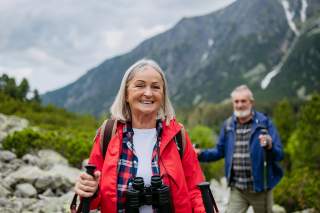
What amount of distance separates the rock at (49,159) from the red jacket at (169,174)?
9.19 m

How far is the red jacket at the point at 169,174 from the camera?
9.98ft

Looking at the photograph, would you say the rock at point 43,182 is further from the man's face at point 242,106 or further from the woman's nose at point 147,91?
the woman's nose at point 147,91

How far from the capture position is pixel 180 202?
10.2 feet

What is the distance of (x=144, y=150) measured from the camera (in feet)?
10.6

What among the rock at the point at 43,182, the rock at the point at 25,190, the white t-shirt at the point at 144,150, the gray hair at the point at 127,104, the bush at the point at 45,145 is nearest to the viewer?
the white t-shirt at the point at 144,150

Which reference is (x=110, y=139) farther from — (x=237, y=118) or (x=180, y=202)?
(x=237, y=118)

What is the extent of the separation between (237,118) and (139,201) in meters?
3.41

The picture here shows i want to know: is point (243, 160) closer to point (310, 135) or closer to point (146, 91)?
point (146, 91)

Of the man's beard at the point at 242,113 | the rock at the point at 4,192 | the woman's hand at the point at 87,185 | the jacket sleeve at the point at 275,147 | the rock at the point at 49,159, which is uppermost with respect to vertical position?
the rock at the point at 49,159

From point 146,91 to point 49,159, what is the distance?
34.9 ft

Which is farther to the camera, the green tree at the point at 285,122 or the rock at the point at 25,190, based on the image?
the green tree at the point at 285,122

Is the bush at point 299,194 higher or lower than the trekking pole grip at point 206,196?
higher

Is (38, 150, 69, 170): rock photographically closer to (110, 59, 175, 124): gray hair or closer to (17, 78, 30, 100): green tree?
(110, 59, 175, 124): gray hair

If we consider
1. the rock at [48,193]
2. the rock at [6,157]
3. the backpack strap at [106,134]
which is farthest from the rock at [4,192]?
the backpack strap at [106,134]
